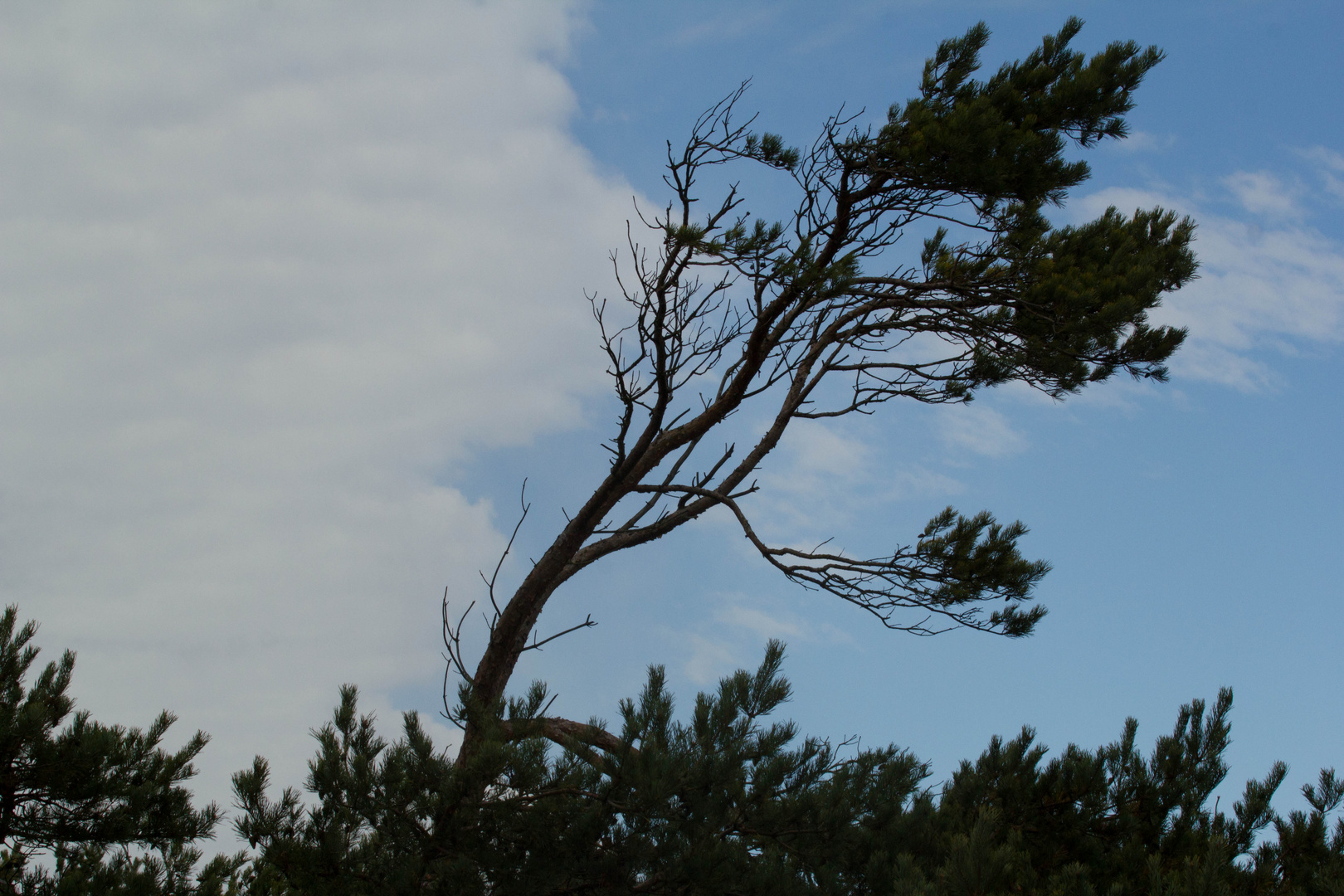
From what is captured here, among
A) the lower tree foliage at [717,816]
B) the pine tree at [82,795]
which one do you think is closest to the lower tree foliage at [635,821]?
the lower tree foliage at [717,816]

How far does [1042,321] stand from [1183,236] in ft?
3.83

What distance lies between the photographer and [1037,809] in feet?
15.6

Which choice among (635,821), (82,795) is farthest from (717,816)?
(82,795)

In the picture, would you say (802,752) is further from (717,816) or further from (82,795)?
(82,795)

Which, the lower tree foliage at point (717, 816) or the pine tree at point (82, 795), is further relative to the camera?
the pine tree at point (82, 795)

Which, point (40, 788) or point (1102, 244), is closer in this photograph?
point (40, 788)

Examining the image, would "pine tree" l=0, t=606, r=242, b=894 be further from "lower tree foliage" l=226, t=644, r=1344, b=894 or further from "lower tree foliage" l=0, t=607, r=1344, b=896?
"lower tree foliage" l=226, t=644, r=1344, b=894

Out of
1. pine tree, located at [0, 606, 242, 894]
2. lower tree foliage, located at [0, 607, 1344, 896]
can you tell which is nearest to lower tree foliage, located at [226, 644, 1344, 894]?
lower tree foliage, located at [0, 607, 1344, 896]

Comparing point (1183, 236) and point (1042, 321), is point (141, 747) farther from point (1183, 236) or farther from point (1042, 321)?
point (1183, 236)

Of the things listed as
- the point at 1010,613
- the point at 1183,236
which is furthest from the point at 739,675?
the point at 1183,236

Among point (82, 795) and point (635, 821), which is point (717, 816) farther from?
point (82, 795)

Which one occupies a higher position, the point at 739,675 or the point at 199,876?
the point at 739,675

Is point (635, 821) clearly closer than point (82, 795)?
Yes

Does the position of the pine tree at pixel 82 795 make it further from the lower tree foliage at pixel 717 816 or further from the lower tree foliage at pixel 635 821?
the lower tree foliage at pixel 635 821
